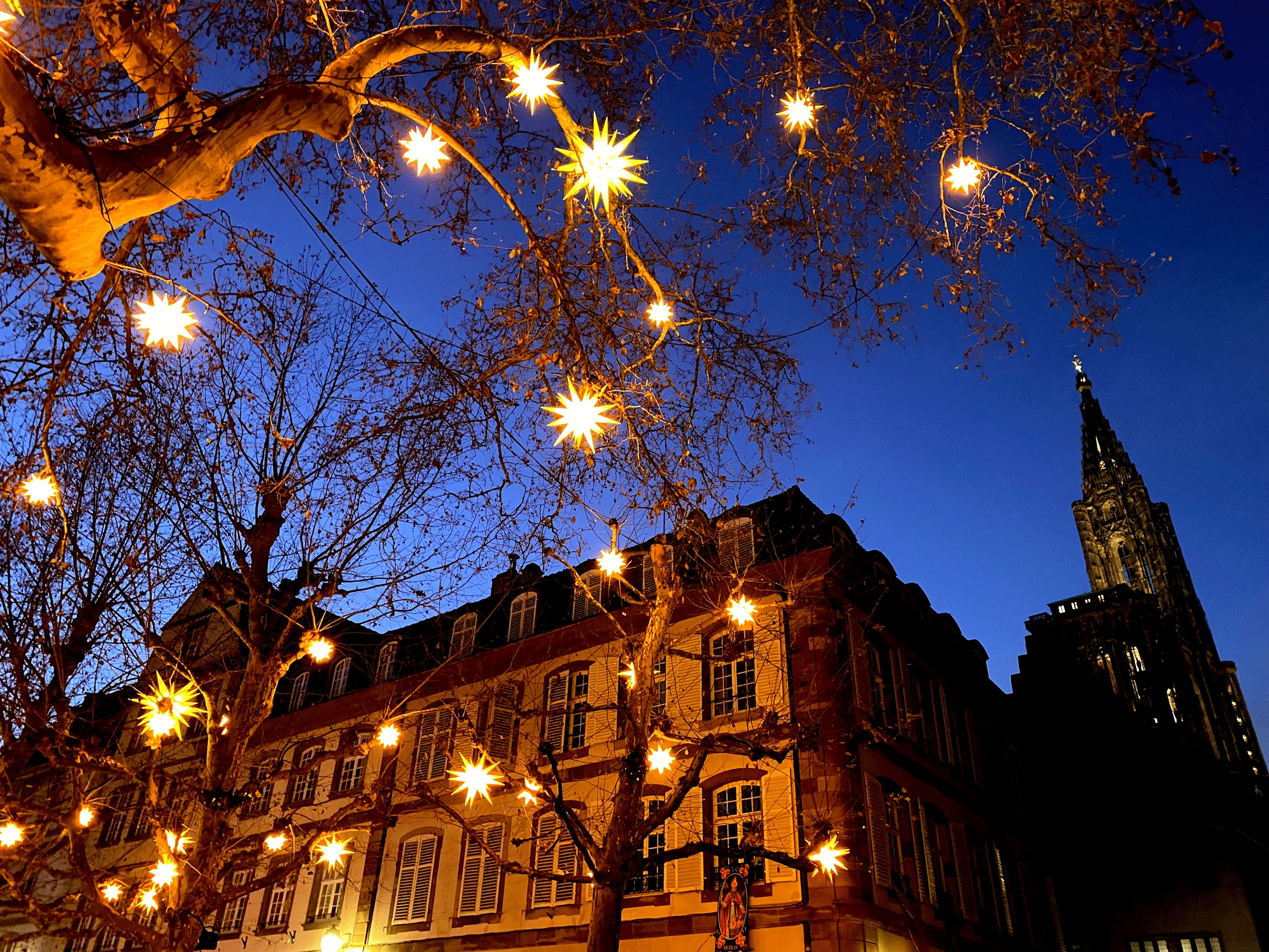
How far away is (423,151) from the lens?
223 inches

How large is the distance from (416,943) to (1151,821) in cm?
2142

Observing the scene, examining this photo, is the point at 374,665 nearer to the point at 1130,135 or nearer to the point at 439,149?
the point at 439,149

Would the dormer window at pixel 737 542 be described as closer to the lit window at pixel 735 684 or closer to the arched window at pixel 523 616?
the lit window at pixel 735 684

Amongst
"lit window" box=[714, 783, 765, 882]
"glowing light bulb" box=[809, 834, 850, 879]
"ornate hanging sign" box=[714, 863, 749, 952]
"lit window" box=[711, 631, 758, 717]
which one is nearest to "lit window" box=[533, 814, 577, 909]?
"lit window" box=[714, 783, 765, 882]

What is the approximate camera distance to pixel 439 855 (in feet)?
62.4

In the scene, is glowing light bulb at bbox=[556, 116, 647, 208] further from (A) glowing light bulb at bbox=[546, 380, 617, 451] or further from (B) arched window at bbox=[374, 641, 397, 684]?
(B) arched window at bbox=[374, 641, 397, 684]

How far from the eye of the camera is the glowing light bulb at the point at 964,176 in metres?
5.92

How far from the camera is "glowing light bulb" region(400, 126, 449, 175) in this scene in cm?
566

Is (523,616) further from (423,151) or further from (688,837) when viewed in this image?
(423,151)

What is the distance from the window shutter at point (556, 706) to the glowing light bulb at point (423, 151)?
14.8 metres

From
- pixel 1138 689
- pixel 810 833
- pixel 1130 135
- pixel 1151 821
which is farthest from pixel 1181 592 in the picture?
pixel 1130 135

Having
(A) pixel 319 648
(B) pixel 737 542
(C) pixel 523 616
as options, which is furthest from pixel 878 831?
(A) pixel 319 648

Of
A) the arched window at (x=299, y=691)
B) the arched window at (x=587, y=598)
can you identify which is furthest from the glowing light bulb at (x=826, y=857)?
the arched window at (x=299, y=691)

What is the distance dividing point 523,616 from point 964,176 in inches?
679
